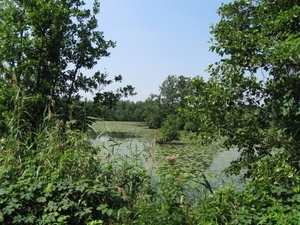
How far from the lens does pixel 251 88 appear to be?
3848 mm

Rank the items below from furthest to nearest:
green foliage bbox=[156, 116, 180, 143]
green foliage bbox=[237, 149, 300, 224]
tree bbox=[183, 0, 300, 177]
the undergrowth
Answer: green foliage bbox=[156, 116, 180, 143]
tree bbox=[183, 0, 300, 177]
the undergrowth
green foliage bbox=[237, 149, 300, 224]

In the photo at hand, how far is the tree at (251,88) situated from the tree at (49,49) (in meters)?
3.24

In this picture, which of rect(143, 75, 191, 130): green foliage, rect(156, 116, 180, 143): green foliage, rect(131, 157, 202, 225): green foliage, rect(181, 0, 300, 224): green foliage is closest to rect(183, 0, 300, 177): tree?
rect(181, 0, 300, 224): green foliage

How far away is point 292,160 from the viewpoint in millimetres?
3176

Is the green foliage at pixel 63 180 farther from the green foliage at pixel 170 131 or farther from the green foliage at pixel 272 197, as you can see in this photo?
the green foliage at pixel 170 131

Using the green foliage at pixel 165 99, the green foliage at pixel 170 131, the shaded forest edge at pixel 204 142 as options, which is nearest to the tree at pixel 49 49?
the shaded forest edge at pixel 204 142

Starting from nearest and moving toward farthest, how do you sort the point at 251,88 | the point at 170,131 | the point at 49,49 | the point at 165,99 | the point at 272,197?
the point at 272,197
the point at 251,88
the point at 49,49
the point at 170,131
the point at 165,99

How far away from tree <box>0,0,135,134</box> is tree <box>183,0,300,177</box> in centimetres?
324

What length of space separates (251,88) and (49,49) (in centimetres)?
505

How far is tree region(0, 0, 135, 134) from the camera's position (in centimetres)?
658

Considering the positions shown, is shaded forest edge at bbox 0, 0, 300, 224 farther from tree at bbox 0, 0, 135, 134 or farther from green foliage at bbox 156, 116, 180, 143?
green foliage at bbox 156, 116, 180, 143

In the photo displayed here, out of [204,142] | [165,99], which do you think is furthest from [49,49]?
[165,99]

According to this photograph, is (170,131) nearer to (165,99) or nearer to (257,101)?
(257,101)

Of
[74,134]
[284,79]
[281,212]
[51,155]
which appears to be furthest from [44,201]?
[284,79]
